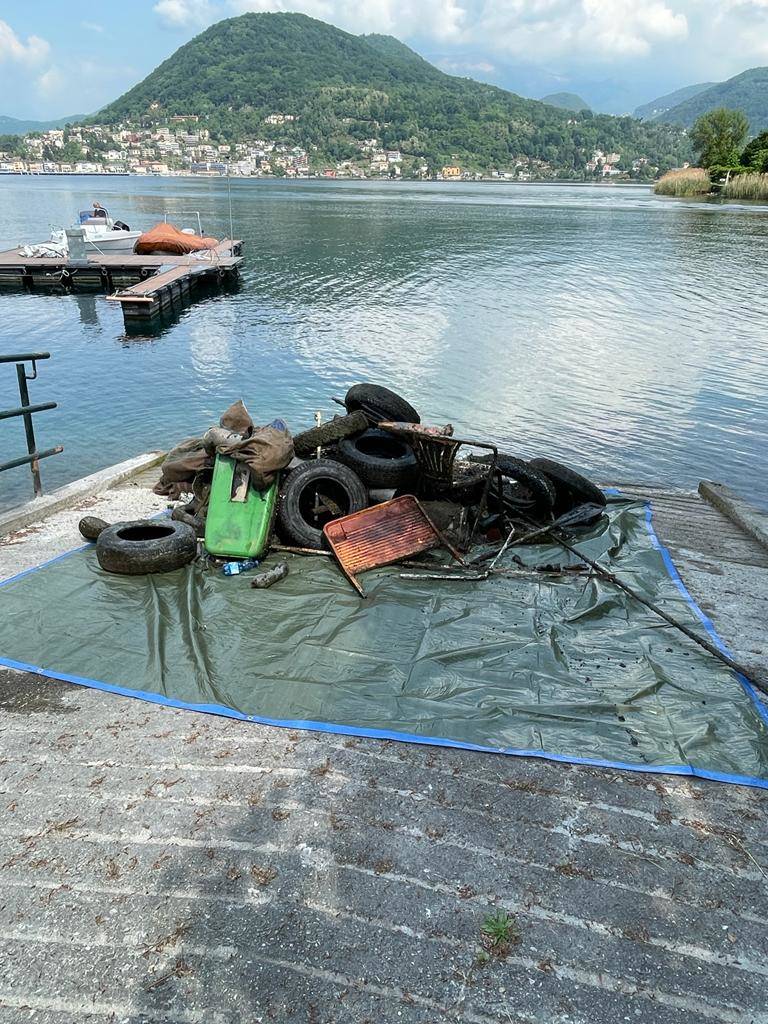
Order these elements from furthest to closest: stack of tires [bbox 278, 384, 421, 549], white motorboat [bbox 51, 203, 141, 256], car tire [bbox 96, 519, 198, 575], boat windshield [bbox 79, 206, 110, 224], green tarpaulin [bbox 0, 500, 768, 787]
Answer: boat windshield [bbox 79, 206, 110, 224] → white motorboat [bbox 51, 203, 141, 256] → stack of tires [bbox 278, 384, 421, 549] → car tire [bbox 96, 519, 198, 575] → green tarpaulin [bbox 0, 500, 768, 787]

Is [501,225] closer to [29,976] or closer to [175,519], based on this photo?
[175,519]

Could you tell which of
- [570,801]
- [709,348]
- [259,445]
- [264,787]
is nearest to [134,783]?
[264,787]

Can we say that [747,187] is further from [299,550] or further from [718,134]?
[299,550]

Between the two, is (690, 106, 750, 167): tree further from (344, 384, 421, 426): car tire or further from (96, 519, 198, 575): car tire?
(96, 519, 198, 575): car tire

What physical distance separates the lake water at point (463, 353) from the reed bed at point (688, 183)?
2083 inches

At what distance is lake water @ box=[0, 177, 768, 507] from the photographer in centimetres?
1369

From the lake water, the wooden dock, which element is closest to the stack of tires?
the lake water

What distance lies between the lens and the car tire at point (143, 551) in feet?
20.0

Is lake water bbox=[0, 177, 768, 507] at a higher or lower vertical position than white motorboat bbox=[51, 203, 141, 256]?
lower

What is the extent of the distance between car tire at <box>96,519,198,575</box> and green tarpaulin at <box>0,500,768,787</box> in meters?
0.13

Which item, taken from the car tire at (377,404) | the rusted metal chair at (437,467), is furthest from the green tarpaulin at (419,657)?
the car tire at (377,404)

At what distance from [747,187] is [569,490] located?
8456 cm

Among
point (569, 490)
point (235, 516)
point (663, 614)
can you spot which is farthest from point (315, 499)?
point (663, 614)

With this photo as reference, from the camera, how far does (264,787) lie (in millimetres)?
3764
